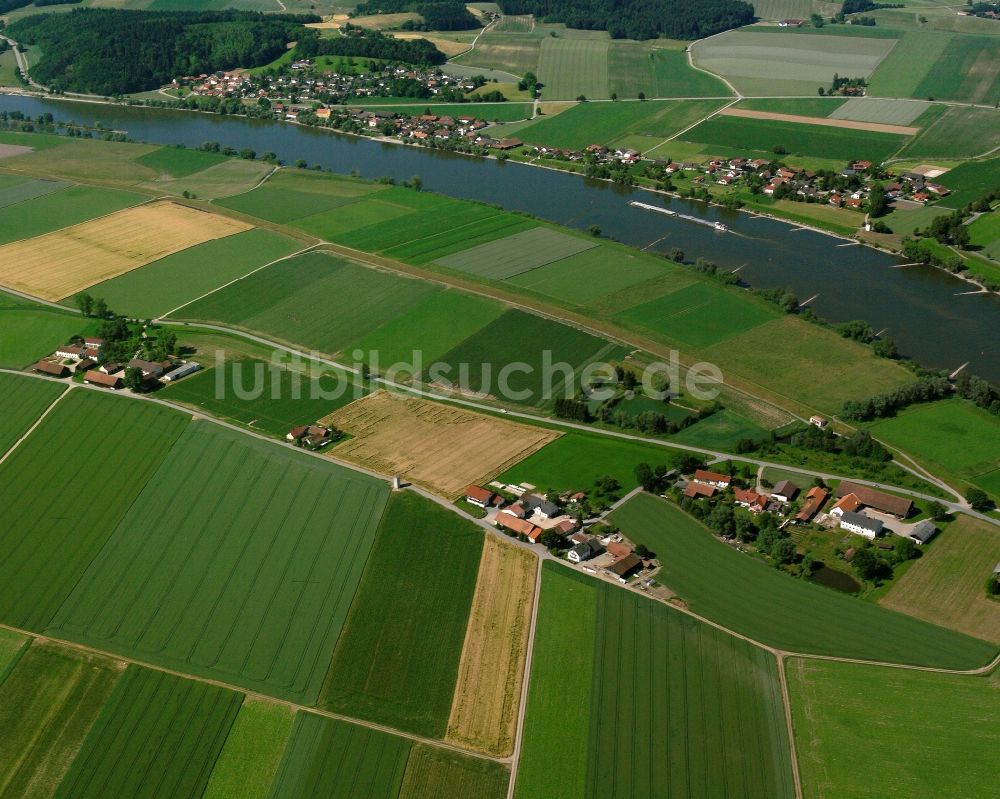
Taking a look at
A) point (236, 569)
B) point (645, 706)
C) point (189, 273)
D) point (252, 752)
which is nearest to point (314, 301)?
point (189, 273)

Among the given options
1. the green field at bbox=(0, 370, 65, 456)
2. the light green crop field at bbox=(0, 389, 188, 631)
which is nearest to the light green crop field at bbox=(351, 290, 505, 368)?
the light green crop field at bbox=(0, 389, 188, 631)

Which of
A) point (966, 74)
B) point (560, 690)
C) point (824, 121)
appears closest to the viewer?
point (560, 690)

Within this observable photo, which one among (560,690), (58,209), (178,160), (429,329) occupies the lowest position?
(560,690)

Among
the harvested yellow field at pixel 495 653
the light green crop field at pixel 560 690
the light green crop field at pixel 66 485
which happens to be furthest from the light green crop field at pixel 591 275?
the light green crop field at pixel 560 690

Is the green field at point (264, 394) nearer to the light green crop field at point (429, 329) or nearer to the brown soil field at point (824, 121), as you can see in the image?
the light green crop field at point (429, 329)

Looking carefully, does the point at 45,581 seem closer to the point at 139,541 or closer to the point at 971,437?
the point at 139,541

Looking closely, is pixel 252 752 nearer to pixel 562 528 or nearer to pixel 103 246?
pixel 562 528
